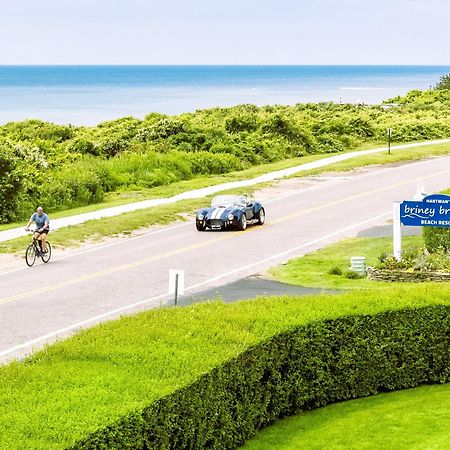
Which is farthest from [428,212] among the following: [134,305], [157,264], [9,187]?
[9,187]

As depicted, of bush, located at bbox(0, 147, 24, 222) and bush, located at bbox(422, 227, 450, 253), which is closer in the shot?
bush, located at bbox(422, 227, 450, 253)

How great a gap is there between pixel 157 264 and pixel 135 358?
1613 centimetres

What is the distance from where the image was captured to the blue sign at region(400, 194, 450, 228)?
21641mm

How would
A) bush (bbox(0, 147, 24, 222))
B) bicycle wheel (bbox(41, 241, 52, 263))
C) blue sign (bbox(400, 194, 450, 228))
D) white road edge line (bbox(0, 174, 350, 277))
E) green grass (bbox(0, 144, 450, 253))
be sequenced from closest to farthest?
1. blue sign (bbox(400, 194, 450, 228))
2. white road edge line (bbox(0, 174, 350, 277))
3. bicycle wheel (bbox(41, 241, 52, 263))
4. green grass (bbox(0, 144, 450, 253))
5. bush (bbox(0, 147, 24, 222))

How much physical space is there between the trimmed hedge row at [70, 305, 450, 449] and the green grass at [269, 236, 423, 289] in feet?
24.9

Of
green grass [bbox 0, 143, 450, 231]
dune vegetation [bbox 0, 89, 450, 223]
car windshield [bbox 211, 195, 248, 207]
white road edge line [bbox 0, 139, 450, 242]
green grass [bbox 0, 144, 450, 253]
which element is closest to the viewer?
green grass [bbox 0, 144, 450, 253]

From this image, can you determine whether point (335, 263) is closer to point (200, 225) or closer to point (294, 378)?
point (200, 225)

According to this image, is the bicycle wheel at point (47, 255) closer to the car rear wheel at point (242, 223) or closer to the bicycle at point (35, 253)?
the bicycle at point (35, 253)

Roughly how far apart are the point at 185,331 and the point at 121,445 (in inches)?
128

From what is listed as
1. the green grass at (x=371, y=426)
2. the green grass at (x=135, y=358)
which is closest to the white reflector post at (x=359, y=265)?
the green grass at (x=135, y=358)

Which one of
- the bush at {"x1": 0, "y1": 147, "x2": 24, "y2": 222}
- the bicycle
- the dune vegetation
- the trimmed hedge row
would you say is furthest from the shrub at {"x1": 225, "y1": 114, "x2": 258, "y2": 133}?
the trimmed hedge row

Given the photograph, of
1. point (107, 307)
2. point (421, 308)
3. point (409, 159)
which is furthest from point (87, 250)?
point (409, 159)

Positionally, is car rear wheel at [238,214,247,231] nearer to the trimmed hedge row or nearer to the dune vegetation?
the dune vegetation

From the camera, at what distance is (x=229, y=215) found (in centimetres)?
3275
